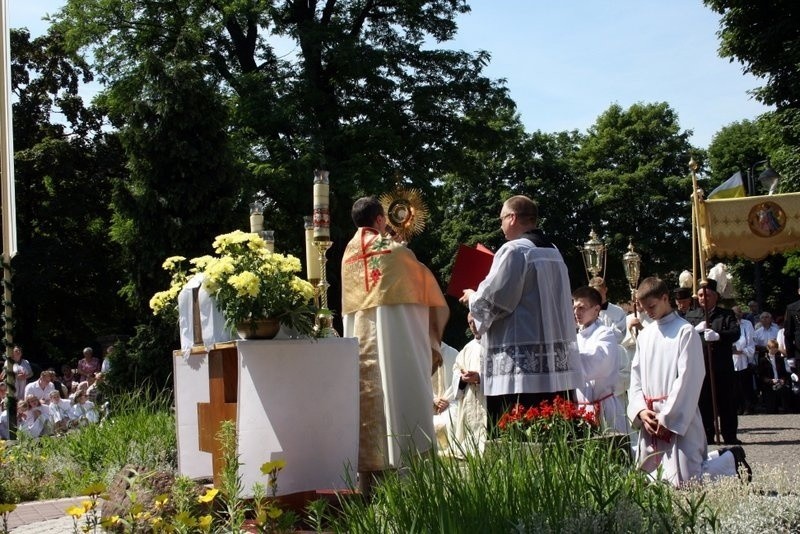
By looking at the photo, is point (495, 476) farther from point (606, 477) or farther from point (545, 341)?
point (545, 341)

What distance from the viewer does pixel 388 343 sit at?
700 cm

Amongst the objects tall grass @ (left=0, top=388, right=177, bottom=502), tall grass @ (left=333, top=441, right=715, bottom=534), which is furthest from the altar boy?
tall grass @ (left=0, top=388, right=177, bottom=502)

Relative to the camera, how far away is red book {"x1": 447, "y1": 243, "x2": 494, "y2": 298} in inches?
282

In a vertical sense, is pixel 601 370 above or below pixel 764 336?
below

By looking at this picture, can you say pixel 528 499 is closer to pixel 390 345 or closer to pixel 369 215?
pixel 390 345

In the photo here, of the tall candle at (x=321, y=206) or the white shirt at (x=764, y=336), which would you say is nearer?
the tall candle at (x=321, y=206)

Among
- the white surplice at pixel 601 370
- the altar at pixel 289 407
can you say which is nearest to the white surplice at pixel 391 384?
the altar at pixel 289 407

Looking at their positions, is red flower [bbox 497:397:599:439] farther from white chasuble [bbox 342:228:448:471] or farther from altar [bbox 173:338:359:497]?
white chasuble [bbox 342:228:448:471]

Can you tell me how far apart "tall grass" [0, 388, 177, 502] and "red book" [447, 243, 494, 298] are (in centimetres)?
303

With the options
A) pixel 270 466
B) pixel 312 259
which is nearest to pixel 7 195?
pixel 312 259

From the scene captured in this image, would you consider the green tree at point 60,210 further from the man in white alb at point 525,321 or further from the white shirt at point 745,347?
the man in white alb at point 525,321

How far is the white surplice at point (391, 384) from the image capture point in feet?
22.8

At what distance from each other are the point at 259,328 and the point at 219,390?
19.6 inches

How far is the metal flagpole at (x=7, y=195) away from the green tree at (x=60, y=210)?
19.9 meters
